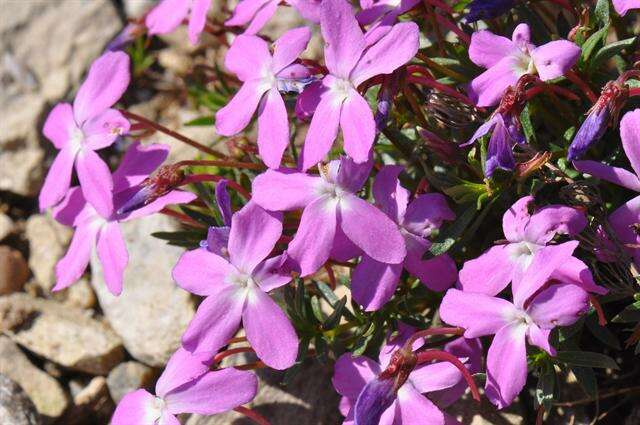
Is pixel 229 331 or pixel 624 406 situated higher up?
pixel 229 331

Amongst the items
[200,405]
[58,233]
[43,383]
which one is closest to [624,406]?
[200,405]

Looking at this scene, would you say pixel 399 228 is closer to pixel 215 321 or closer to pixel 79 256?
pixel 215 321

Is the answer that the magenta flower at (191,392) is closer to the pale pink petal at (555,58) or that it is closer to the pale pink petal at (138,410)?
the pale pink petal at (138,410)

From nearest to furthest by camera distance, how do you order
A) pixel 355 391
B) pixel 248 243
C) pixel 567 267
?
pixel 567 267, pixel 248 243, pixel 355 391

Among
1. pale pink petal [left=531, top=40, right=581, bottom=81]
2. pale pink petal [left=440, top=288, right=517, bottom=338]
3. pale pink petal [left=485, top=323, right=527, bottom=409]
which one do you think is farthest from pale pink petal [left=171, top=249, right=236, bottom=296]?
pale pink petal [left=531, top=40, right=581, bottom=81]

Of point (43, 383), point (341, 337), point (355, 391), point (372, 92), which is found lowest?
point (43, 383)

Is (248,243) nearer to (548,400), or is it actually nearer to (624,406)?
(548,400)

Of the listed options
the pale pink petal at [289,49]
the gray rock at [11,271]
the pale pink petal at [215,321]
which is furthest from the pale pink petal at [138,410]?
the gray rock at [11,271]

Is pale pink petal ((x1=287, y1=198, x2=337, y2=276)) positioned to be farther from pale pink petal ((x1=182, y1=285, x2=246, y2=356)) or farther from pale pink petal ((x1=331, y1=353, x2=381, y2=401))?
pale pink petal ((x1=331, y1=353, x2=381, y2=401))
